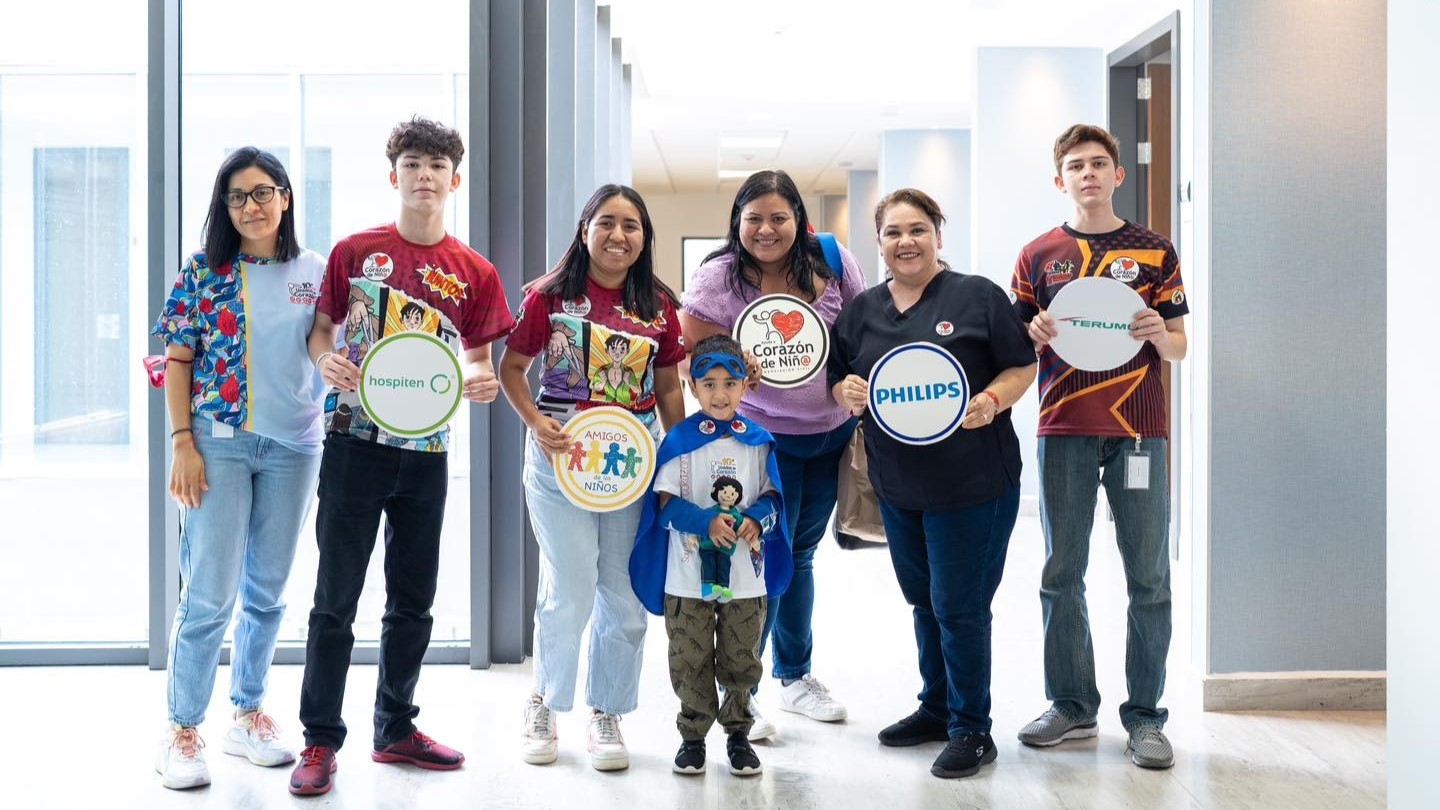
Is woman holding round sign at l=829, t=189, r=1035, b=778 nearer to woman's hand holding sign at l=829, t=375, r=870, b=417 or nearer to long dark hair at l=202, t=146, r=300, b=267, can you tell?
woman's hand holding sign at l=829, t=375, r=870, b=417

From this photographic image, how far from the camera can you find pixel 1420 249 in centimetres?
184

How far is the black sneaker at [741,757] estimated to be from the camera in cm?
266

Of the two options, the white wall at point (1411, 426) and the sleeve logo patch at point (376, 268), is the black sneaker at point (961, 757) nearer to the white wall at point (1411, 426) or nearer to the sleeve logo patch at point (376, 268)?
the white wall at point (1411, 426)

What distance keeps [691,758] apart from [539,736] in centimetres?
39

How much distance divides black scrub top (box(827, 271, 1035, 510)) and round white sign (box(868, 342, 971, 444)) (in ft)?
0.16

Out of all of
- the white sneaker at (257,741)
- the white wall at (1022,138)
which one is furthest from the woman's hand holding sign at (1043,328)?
the white wall at (1022,138)

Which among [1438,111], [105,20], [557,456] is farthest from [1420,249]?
[105,20]

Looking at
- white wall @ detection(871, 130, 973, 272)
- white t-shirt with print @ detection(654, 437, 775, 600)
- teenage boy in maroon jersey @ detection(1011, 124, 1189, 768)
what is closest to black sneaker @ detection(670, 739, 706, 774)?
white t-shirt with print @ detection(654, 437, 775, 600)

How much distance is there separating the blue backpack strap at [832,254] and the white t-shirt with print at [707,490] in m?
0.60

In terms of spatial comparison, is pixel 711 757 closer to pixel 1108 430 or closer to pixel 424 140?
pixel 1108 430

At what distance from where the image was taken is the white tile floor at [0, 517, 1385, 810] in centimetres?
255

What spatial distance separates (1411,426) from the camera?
1.86 meters

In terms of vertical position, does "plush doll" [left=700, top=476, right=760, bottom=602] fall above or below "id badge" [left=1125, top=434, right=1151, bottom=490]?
below

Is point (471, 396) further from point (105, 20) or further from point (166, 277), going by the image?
point (105, 20)
